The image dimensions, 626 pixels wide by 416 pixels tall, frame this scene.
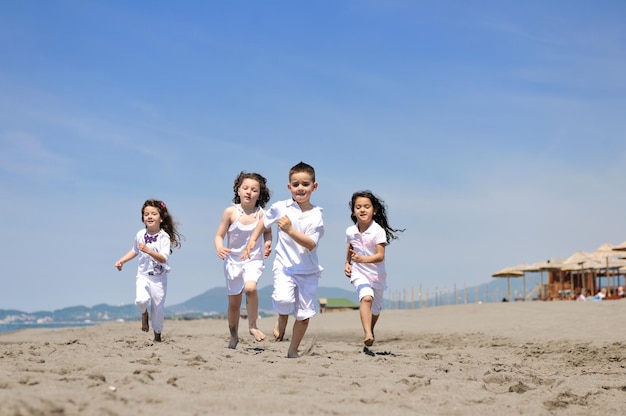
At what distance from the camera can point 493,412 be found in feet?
14.8

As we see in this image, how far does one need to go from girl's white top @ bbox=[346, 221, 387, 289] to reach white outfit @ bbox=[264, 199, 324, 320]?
1.49 meters

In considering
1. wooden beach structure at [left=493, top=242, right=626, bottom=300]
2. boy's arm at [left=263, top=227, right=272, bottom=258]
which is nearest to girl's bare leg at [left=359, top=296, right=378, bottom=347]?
boy's arm at [left=263, top=227, right=272, bottom=258]

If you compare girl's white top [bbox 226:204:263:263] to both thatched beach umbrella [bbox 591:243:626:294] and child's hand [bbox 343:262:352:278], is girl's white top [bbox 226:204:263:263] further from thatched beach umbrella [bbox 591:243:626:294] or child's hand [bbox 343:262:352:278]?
thatched beach umbrella [bbox 591:243:626:294]

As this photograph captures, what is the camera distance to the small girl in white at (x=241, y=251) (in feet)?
26.5

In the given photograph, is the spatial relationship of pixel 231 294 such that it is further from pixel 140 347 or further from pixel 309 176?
pixel 309 176

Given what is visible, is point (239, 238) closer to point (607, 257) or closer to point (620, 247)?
point (620, 247)

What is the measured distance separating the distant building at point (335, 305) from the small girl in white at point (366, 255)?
3668 centimetres

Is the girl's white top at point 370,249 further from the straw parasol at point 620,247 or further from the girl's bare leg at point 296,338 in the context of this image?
the straw parasol at point 620,247

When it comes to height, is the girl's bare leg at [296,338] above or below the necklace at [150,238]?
below

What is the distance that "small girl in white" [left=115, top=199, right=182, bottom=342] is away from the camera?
358 inches

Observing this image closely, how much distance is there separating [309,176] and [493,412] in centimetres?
322

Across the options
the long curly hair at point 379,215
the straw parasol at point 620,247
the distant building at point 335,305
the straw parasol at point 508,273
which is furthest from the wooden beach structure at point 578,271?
the long curly hair at point 379,215

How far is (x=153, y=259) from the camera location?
361 inches

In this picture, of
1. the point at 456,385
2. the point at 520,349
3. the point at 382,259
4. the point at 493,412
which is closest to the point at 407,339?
the point at 520,349
